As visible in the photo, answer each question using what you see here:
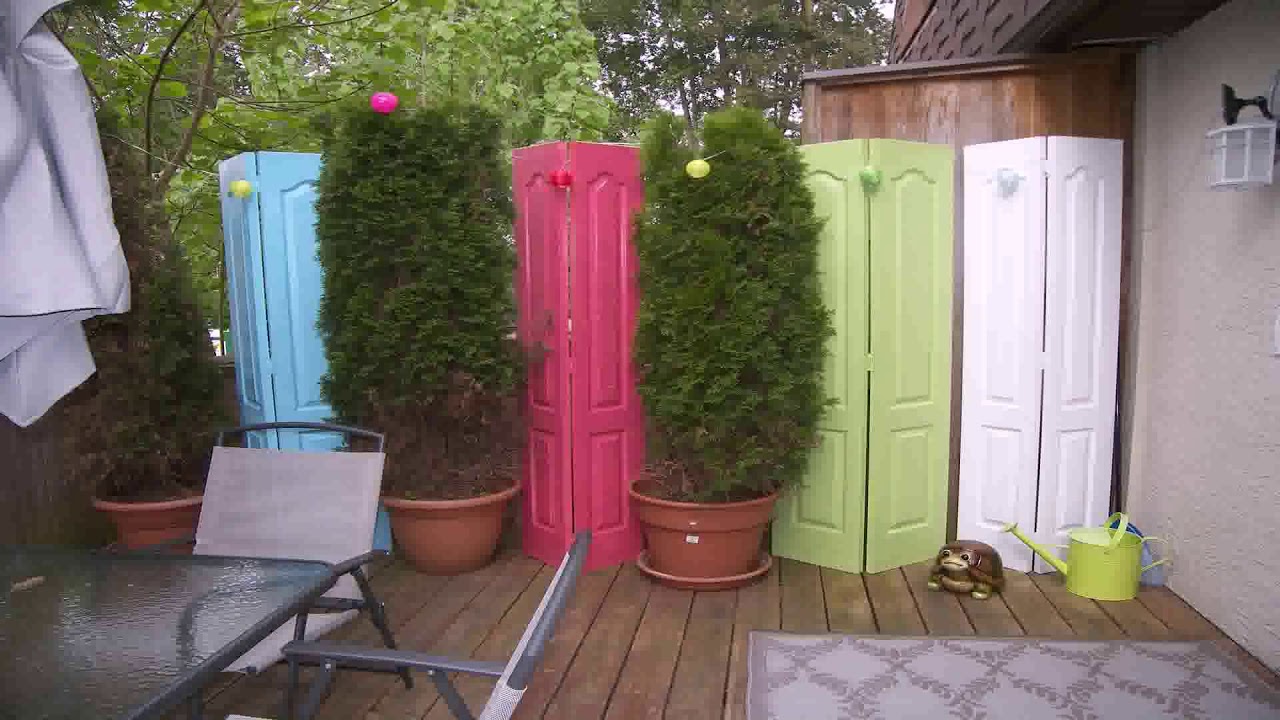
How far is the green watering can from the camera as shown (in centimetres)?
376

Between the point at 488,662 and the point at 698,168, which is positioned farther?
the point at 698,168

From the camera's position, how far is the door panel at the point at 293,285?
13.6ft

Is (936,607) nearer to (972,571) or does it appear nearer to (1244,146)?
(972,571)

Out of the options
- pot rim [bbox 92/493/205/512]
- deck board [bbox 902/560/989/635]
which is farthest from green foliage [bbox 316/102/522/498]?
deck board [bbox 902/560/989/635]

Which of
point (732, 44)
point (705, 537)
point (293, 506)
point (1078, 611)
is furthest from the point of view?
point (732, 44)

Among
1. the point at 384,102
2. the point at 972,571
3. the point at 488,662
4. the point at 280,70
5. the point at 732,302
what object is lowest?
the point at 972,571

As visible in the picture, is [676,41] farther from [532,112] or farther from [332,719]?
[332,719]

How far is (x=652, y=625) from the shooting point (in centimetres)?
358

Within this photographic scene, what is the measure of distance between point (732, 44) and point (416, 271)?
1284 centimetres

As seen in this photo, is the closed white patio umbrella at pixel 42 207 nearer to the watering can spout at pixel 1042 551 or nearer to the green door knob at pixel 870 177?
the green door knob at pixel 870 177

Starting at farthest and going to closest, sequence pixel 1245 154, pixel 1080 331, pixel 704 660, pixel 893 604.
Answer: pixel 1080 331 < pixel 893 604 < pixel 704 660 < pixel 1245 154

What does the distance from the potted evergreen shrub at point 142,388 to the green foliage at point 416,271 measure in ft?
1.99

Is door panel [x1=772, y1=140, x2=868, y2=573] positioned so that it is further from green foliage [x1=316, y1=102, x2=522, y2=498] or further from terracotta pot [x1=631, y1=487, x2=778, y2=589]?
green foliage [x1=316, y1=102, x2=522, y2=498]

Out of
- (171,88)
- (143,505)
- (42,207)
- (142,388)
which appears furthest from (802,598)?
(171,88)
